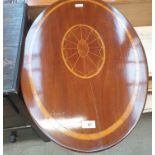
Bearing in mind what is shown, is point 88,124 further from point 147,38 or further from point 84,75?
point 147,38

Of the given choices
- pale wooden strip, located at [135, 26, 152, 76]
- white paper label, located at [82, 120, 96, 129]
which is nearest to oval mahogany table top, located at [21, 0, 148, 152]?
white paper label, located at [82, 120, 96, 129]

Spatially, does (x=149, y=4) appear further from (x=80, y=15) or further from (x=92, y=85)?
(x=92, y=85)

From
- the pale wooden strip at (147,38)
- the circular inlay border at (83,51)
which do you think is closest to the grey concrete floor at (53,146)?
the pale wooden strip at (147,38)

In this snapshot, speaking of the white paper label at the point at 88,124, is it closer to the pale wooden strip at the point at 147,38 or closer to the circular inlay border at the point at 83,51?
the circular inlay border at the point at 83,51

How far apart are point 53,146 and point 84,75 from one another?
0.85m

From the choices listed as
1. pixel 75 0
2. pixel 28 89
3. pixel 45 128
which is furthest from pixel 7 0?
pixel 45 128

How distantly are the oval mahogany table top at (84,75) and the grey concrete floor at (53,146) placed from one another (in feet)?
2.33

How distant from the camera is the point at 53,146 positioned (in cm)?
177

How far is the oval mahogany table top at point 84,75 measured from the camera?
0.98 m

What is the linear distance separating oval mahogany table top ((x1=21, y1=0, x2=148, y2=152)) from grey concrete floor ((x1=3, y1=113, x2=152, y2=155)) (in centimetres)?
71

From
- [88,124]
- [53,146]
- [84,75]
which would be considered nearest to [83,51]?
[84,75]

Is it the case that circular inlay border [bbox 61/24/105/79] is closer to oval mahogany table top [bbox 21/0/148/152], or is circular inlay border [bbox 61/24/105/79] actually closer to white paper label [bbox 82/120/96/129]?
oval mahogany table top [bbox 21/0/148/152]

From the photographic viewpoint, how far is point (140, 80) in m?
1.14

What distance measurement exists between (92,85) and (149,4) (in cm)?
103
